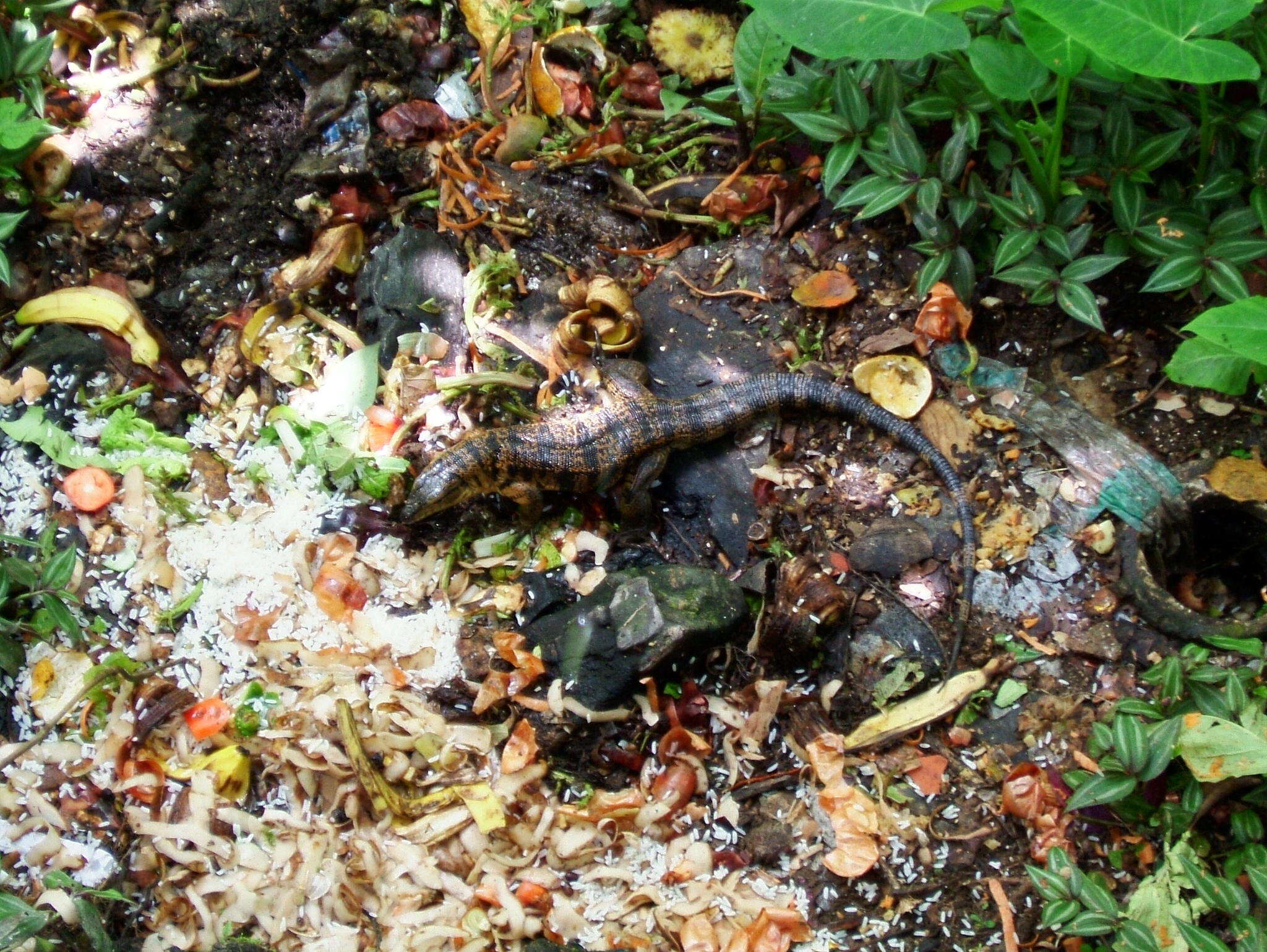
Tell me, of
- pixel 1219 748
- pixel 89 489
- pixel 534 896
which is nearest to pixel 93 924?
pixel 534 896

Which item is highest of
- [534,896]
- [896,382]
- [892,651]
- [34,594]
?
[896,382]

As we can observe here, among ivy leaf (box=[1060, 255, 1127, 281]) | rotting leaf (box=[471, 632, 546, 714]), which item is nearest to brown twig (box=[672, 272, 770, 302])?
ivy leaf (box=[1060, 255, 1127, 281])

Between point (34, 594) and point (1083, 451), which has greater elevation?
point (1083, 451)

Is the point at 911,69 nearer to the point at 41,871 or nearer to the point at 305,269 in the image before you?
the point at 305,269

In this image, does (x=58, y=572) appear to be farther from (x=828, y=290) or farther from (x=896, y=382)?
(x=896, y=382)

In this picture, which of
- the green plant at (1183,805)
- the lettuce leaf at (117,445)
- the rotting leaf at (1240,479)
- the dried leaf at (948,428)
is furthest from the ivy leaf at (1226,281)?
the lettuce leaf at (117,445)

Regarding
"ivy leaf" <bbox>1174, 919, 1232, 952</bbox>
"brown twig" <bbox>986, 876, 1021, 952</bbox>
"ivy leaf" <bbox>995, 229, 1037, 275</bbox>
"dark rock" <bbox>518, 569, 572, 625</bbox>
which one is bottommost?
"brown twig" <bbox>986, 876, 1021, 952</bbox>

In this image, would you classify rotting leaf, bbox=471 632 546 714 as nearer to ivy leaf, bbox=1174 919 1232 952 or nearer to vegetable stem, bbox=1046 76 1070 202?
ivy leaf, bbox=1174 919 1232 952
